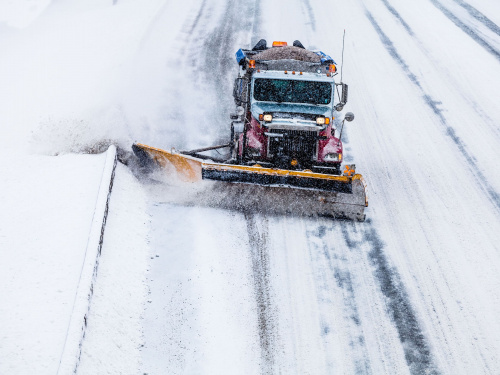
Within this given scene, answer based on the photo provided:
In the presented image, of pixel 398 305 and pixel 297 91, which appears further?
pixel 297 91

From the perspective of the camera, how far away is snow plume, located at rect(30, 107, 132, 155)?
1036 cm

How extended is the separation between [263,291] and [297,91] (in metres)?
3.98

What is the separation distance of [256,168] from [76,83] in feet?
23.1

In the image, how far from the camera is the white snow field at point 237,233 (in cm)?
638

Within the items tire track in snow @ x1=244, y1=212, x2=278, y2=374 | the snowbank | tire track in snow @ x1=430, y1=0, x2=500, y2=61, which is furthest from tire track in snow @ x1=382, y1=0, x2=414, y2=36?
the snowbank

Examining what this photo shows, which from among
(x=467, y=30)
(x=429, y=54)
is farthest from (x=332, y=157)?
(x=467, y=30)

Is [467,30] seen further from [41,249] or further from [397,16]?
[41,249]

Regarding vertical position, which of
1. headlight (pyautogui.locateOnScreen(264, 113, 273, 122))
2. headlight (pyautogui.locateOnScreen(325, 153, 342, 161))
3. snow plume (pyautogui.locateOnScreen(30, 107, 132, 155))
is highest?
headlight (pyautogui.locateOnScreen(264, 113, 273, 122))

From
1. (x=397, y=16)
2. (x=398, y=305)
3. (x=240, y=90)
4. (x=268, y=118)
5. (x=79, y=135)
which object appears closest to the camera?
(x=398, y=305)

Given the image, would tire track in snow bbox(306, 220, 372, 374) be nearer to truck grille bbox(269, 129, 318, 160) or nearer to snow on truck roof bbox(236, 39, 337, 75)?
truck grille bbox(269, 129, 318, 160)

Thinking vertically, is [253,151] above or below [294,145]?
below

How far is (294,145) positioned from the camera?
9375mm

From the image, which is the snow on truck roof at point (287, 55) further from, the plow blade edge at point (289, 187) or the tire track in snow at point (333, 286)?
the tire track in snow at point (333, 286)

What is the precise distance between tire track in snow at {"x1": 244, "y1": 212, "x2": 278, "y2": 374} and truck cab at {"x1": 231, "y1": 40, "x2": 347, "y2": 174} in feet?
4.29
